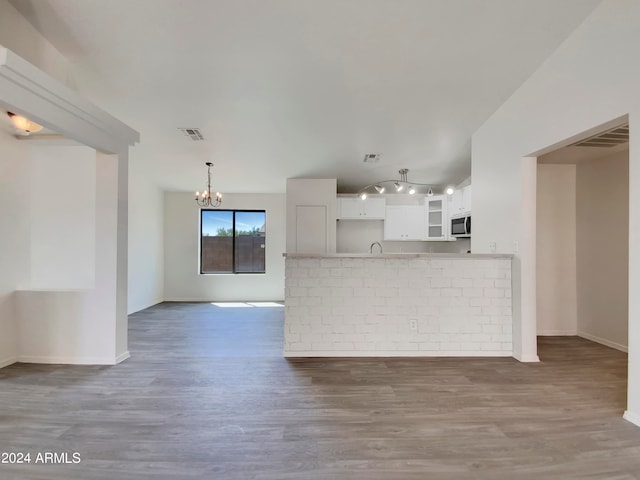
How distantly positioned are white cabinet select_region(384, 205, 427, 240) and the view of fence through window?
2.75 m

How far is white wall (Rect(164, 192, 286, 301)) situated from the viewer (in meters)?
6.30

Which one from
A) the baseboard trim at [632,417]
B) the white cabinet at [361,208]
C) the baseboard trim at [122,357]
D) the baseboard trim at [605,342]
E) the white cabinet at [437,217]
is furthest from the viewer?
the white cabinet at [361,208]

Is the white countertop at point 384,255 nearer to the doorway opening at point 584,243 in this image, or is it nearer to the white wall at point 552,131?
the white wall at point 552,131

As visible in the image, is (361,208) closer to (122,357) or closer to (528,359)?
(528,359)

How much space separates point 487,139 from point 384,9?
221 cm

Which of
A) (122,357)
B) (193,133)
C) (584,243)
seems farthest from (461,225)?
(122,357)

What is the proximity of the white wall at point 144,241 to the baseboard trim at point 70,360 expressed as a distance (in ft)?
6.97

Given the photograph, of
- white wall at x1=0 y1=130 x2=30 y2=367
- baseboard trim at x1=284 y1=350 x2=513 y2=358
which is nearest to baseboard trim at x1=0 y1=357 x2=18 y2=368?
white wall at x1=0 y1=130 x2=30 y2=367

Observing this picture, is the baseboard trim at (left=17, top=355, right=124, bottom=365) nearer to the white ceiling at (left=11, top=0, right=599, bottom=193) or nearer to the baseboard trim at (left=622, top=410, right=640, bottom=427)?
the white ceiling at (left=11, top=0, right=599, bottom=193)

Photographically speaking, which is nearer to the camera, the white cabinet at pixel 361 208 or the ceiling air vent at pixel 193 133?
the ceiling air vent at pixel 193 133

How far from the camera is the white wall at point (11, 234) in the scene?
112 inches

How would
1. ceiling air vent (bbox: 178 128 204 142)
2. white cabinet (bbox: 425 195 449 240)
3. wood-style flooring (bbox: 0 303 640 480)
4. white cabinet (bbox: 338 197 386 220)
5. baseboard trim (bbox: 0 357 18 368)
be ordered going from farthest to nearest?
1. white cabinet (bbox: 338 197 386 220)
2. white cabinet (bbox: 425 195 449 240)
3. ceiling air vent (bbox: 178 128 204 142)
4. baseboard trim (bbox: 0 357 18 368)
5. wood-style flooring (bbox: 0 303 640 480)

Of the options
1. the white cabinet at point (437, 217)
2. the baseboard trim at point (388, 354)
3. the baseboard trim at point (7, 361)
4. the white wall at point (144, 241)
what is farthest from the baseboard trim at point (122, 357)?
the white cabinet at point (437, 217)

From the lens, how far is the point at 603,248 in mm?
3668
